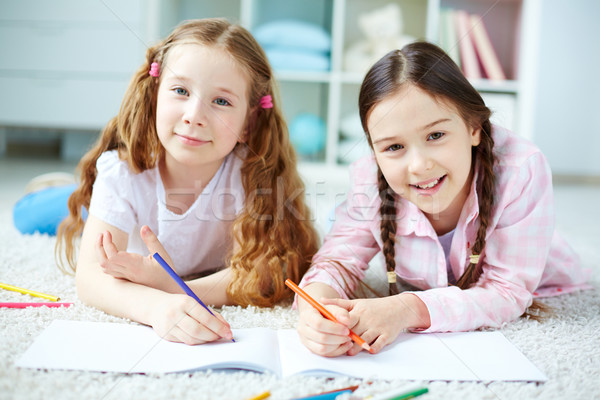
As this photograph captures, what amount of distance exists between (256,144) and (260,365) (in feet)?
1.78

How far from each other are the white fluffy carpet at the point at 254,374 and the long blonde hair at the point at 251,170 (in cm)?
8

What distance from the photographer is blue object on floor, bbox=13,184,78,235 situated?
135 centimetres

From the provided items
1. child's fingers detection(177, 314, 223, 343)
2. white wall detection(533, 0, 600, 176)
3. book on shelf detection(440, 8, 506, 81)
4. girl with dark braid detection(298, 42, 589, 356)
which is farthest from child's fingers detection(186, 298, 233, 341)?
white wall detection(533, 0, 600, 176)

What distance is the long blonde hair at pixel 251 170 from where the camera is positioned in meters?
0.98

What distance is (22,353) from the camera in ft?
2.25

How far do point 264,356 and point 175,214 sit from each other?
1.41ft

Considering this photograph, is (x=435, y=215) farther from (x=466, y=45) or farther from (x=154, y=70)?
(x=466, y=45)

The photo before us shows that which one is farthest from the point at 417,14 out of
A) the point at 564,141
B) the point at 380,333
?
the point at 380,333

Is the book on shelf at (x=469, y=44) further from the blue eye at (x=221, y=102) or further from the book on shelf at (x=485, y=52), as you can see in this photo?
the blue eye at (x=221, y=102)

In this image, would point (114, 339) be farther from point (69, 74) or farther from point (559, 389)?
point (69, 74)

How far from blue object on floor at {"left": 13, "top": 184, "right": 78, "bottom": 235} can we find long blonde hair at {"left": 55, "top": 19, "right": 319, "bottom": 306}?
26 cm

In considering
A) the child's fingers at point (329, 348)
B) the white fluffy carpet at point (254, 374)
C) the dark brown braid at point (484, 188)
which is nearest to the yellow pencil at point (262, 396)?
the white fluffy carpet at point (254, 374)

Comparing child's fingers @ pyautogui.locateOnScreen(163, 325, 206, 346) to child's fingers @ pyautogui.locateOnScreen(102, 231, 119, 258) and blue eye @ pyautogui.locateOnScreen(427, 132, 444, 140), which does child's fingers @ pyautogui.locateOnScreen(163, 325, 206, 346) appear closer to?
child's fingers @ pyautogui.locateOnScreen(102, 231, 119, 258)

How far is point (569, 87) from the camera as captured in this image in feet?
8.87
